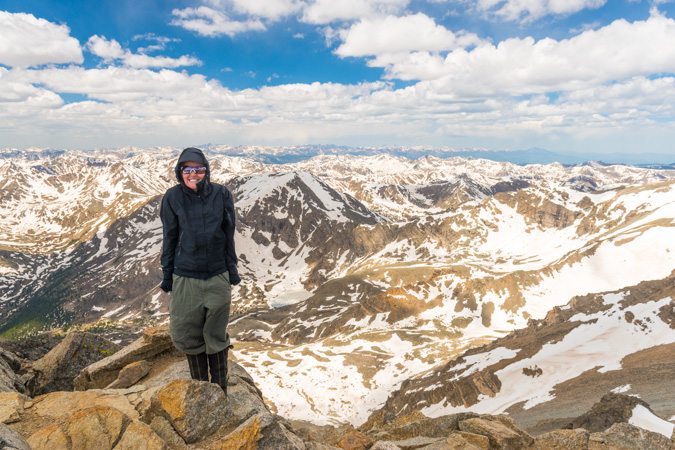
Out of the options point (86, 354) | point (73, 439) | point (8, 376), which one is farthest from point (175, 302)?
point (86, 354)

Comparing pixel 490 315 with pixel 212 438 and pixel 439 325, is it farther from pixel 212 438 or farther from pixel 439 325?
pixel 212 438

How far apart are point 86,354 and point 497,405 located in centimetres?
4889

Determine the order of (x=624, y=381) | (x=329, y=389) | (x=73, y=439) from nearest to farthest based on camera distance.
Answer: (x=73, y=439) < (x=624, y=381) < (x=329, y=389)

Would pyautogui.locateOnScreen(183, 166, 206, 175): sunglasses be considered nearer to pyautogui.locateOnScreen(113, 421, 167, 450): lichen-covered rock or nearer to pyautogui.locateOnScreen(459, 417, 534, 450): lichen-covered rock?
pyautogui.locateOnScreen(113, 421, 167, 450): lichen-covered rock

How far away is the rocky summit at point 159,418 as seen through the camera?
7.27m

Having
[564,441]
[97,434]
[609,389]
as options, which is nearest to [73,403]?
[97,434]

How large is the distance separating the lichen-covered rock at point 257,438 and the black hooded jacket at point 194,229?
12.5ft

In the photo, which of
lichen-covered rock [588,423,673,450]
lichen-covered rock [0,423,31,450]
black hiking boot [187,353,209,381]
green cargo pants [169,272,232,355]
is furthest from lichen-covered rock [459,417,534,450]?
lichen-covered rock [0,423,31,450]

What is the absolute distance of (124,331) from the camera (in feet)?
623

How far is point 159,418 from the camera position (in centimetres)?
816

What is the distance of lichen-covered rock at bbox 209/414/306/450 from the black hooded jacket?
3809mm

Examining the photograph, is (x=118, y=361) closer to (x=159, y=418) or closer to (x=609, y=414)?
(x=159, y=418)

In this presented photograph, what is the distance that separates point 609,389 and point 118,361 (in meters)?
48.1

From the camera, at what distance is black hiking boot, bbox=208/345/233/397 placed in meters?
9.42
